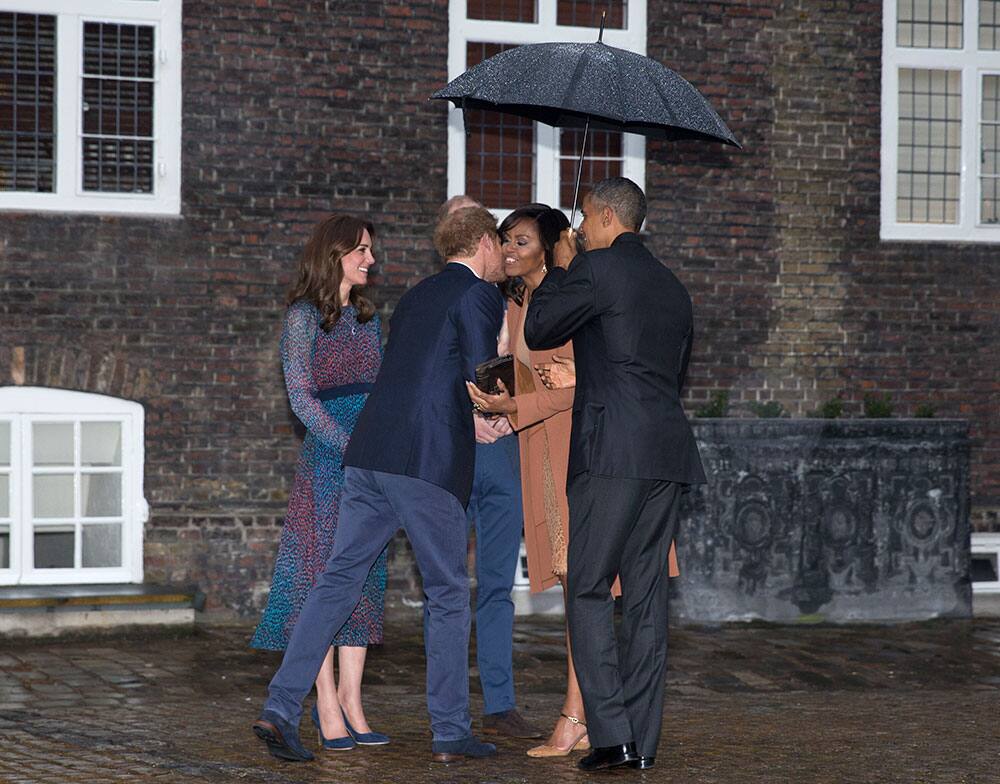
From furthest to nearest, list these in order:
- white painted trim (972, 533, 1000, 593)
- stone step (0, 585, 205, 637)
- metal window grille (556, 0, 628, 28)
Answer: white painted trim (972, 533, 1000, 593)
metal window grille (556, 0, 628, 28)
stone step (0, 585, 205, 637)

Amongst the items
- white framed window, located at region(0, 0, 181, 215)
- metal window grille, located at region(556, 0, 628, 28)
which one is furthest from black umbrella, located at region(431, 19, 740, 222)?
metal window grille, located at region(556, 0, 628, 28)

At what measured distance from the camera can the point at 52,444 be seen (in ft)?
33.7

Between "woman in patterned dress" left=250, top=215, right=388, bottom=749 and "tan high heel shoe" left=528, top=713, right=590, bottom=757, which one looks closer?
"tan high heel shoe" left=528, top=713, right=590, bottom=757

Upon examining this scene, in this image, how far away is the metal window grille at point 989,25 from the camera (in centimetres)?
1201

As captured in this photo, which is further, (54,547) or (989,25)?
(989,25)

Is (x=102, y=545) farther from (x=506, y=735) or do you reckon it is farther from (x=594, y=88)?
(x=594, y=88)

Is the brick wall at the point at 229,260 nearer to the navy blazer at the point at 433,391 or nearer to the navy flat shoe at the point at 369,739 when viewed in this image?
the navy flat shoe at the point at 369,739

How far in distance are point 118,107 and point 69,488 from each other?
237 cm

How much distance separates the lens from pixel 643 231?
11.3 meters

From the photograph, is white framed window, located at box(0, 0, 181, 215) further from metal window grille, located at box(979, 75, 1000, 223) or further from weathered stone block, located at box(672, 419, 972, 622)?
metal window grille, located at box(979, 75, 1000, 223)

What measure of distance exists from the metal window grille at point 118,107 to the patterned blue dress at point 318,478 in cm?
447

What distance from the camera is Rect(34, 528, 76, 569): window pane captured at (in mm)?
10266

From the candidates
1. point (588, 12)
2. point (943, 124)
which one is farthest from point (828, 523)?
point (588, 12)

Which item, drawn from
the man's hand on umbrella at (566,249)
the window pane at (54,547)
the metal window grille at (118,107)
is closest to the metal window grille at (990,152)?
the metal window grille at (118,107)
